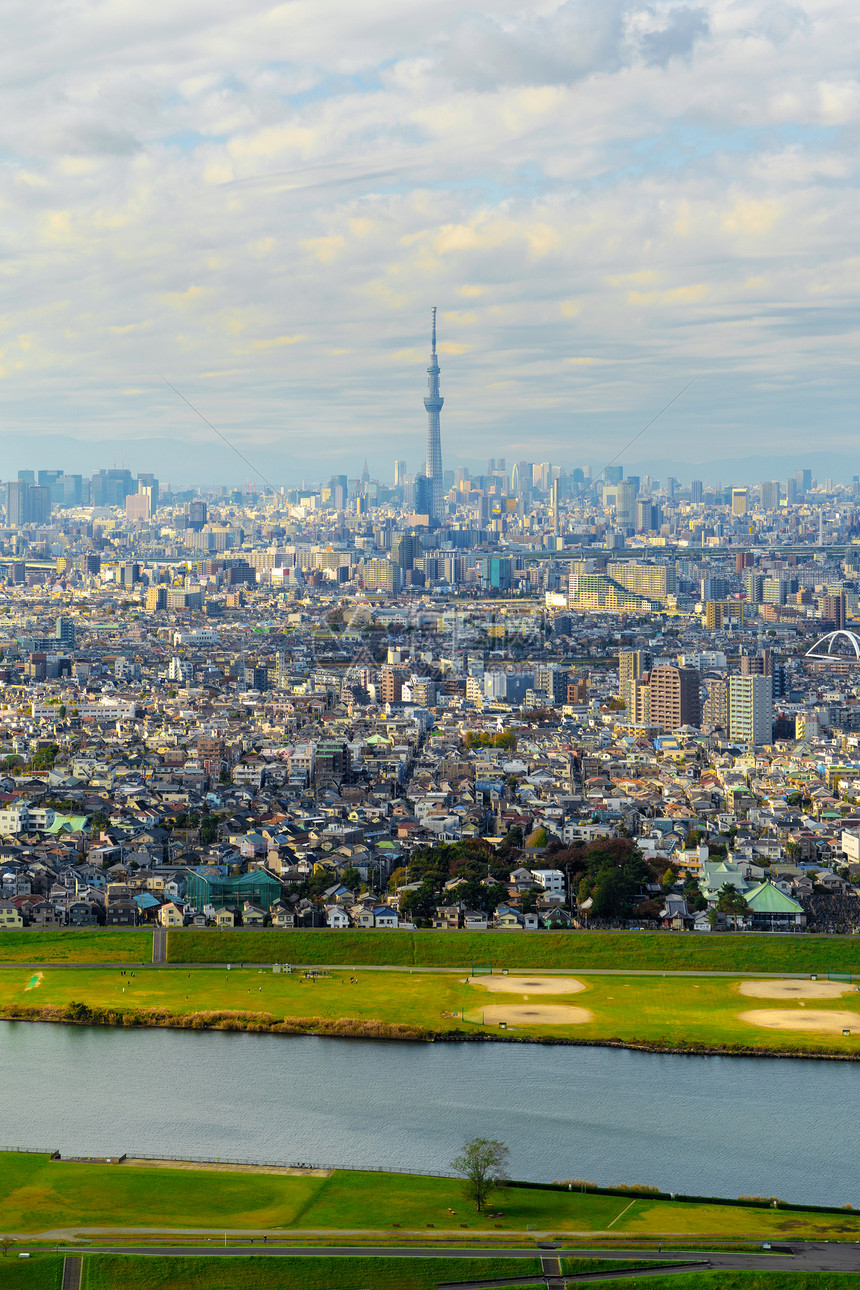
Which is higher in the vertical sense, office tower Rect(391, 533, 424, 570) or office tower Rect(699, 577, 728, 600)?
office tower Rect(391, 533, 424, 570)

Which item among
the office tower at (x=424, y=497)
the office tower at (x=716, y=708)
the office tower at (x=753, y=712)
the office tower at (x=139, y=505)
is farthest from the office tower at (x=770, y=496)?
the office tower at (x=753, y=712)

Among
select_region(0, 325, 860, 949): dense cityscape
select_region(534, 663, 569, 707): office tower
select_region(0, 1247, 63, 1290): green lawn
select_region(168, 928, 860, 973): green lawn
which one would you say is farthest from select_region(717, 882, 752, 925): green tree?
select_region(534, 663, 569, 707): office tower

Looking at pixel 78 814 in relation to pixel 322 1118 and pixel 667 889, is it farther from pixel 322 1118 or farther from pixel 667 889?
pixel 322 1118

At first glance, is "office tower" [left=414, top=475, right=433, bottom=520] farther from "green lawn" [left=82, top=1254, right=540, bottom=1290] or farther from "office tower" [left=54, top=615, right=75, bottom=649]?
"green lawn" [left=82, top=1254, right=540, bottom=1290]

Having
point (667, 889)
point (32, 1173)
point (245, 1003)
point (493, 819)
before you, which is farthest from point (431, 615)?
point (32, 1173)

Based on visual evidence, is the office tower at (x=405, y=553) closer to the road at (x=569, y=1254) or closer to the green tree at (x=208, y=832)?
the green tree at (x=208, y=832)

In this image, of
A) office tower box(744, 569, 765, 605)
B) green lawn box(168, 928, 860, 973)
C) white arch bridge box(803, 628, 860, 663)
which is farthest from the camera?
office tower box(744, 569, 765, 605)

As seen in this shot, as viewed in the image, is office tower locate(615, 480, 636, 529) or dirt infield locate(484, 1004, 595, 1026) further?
office tower locate(615, 480, 636, 529)
